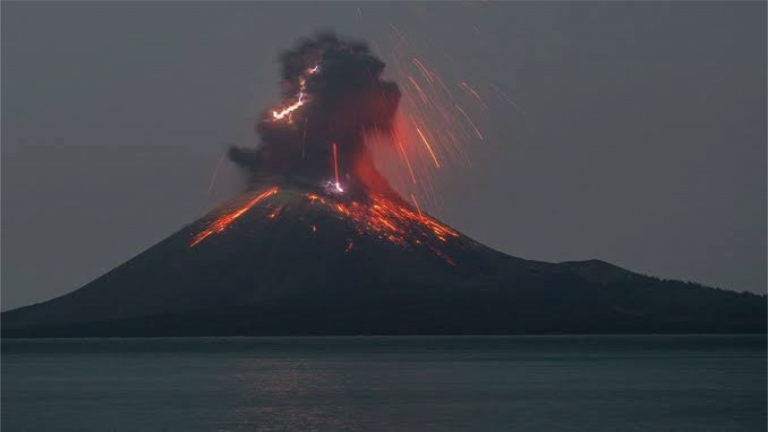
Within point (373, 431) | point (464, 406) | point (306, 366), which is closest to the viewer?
point (373, 431)

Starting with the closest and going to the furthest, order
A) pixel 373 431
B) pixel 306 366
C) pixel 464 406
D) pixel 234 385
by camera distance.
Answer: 1. pixel 373 431
2. pixel 464 406
3. pixel 234 385
4. pixel 306 366

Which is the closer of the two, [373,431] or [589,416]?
[373,431]

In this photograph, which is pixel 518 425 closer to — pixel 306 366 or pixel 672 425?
pixel 672 425

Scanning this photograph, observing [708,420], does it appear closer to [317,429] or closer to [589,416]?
[589,416]

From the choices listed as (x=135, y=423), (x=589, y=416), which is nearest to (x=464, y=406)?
(x=589, y=416)

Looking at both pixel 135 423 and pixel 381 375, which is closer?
pixel 135 423

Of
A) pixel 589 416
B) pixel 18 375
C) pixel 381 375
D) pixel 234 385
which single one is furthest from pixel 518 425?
pixel 18 375

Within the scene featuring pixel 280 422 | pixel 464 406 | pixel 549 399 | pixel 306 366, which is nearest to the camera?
pixel 280 422

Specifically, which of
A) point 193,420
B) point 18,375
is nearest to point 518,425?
point 193,420

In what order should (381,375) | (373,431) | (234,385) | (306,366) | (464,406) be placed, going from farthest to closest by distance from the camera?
(306,366), (381,375), (234,385), (464,406), (373,431)
